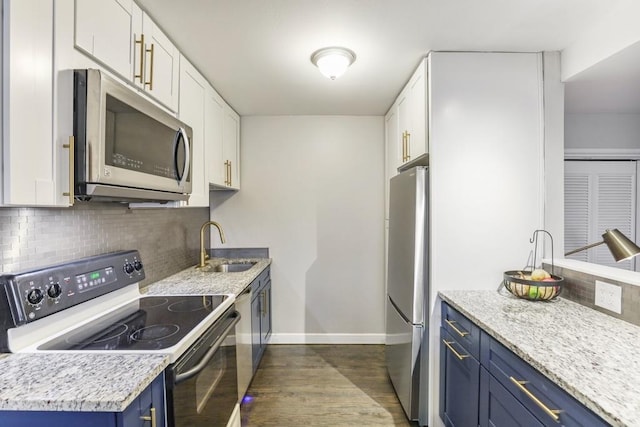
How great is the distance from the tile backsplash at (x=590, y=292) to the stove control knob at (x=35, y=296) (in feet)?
7.67

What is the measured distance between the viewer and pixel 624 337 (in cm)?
126

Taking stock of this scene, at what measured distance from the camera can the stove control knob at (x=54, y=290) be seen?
4.02 ft

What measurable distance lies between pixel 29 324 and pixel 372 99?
8.59 feet

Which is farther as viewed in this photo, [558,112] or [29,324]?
[558,112]

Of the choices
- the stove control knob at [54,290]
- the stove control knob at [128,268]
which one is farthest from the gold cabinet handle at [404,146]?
the stove control knob at [54,290]

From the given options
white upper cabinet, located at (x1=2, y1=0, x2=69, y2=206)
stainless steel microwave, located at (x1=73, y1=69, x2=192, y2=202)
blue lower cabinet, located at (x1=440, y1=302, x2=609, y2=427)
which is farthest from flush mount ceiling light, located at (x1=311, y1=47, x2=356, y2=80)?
blue lower cabinet, located at (x1=440, y1=302, x2=609, y2=427)

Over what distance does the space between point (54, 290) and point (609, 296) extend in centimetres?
234

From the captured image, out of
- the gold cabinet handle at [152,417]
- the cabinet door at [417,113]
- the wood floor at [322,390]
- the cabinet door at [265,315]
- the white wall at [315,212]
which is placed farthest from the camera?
the white wall at [315,212]

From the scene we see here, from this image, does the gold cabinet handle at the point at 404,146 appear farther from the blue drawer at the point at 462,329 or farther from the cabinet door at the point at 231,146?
the cabinet door at the point at 231,146

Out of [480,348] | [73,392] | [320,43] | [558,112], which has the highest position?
[320,43]

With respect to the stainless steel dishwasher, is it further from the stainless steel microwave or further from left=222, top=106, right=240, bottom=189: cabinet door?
left=222, top=106, right=240, bottom=189: cabinet door

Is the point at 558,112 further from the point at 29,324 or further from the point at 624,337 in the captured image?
the point at 29,324

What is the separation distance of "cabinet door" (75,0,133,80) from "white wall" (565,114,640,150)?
317 centimetres

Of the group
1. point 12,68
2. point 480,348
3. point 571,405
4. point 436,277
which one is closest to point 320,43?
point 12,68
